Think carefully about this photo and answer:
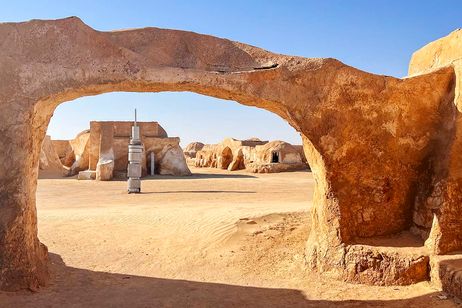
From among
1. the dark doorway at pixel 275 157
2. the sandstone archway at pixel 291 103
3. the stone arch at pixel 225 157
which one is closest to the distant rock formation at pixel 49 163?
the stone arch at pixel 225 157

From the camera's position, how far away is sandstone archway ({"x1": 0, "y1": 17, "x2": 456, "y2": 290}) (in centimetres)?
512

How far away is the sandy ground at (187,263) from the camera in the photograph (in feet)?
16.4

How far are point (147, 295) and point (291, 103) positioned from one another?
2.83 metres

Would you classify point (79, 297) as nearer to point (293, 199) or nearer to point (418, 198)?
point (418, 198)

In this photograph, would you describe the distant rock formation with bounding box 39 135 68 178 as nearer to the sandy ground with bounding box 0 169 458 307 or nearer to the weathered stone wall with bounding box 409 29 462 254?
the sandy ground with bounding box 0 169 458 307

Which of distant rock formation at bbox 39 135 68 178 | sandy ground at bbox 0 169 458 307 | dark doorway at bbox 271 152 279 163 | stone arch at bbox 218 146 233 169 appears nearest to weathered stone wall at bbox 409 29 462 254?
sandy ground at bbox 0 169 458 307

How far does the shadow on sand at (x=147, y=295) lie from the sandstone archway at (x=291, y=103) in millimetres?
320

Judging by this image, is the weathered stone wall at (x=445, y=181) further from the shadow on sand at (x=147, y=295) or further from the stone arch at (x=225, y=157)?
the stone arch at (x=225, y=157)

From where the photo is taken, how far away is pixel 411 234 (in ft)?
19.3

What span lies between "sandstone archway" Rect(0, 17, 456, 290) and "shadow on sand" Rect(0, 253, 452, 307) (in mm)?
320

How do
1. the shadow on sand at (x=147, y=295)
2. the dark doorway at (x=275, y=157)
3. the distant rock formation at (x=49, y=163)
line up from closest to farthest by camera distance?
the shadow on sand at (x=147, y=295)
the distant rock formation at (x=49, y=163)
the dark doorway at (x=275, y=157)

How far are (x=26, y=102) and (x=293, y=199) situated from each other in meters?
8.15

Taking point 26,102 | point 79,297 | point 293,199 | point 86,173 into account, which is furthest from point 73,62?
point 86,173

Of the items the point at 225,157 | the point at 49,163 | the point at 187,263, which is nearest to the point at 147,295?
the point at 187,263
